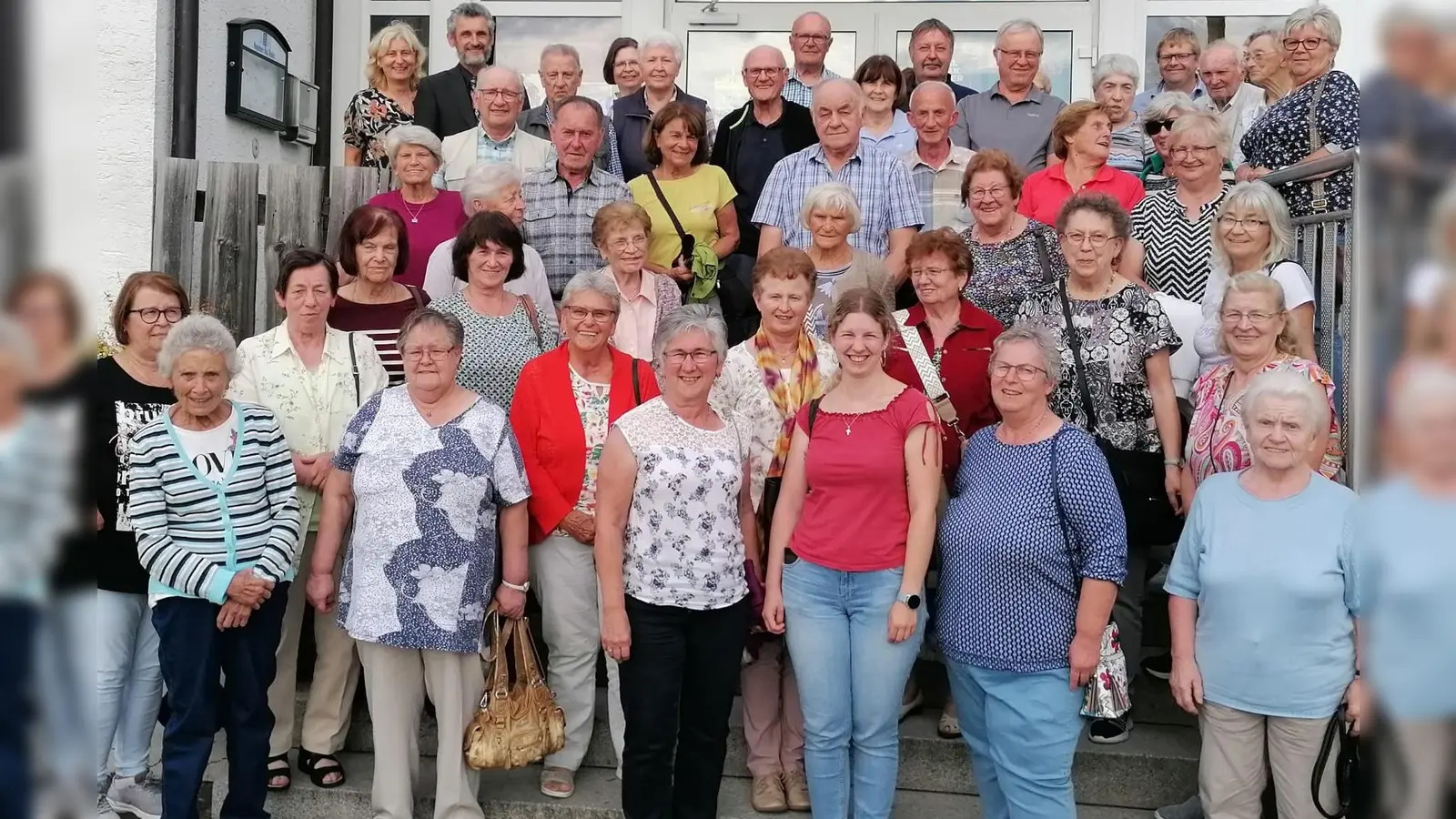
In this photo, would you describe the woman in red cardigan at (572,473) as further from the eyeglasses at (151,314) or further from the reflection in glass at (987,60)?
the reflection in glass at (987,60)

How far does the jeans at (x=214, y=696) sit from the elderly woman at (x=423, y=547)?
→ 0.27m

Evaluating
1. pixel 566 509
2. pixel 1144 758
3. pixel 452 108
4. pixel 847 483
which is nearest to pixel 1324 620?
pixel 1144 758

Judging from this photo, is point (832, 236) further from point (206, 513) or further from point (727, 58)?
point (727, 58)

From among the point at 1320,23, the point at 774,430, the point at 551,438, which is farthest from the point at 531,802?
the point at 1320,23

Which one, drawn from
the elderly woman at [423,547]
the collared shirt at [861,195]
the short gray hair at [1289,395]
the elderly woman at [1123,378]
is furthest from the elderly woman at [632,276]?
the short gray hair at [1289,395]

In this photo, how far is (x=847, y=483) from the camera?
3.61 meters

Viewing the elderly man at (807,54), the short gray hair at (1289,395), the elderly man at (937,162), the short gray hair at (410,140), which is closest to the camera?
the short gray hair at (1289,395)

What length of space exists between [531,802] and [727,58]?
5855 millimetres

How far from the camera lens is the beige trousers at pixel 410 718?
3793 millimetres

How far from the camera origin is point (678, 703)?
3.74 metres

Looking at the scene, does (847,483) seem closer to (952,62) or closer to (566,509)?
(566,509)

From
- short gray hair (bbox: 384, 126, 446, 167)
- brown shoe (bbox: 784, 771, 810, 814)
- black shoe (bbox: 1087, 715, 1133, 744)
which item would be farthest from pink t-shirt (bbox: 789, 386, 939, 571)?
short gray hair (bbox: 384, 126, 446, 167)

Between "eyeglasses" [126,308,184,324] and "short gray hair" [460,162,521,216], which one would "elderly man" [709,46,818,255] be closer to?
"short gray hair" [460,162,521,216]
